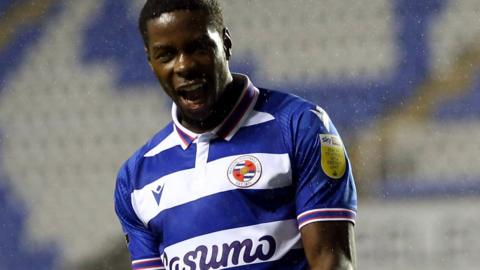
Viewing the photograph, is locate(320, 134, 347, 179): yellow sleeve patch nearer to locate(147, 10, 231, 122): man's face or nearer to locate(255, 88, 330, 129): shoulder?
locate(255, 88, 330, 129): shoulder

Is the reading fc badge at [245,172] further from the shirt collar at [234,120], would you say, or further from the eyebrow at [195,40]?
the eyebrow at [195,40]

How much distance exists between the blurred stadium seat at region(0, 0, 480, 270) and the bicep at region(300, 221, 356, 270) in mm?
1402

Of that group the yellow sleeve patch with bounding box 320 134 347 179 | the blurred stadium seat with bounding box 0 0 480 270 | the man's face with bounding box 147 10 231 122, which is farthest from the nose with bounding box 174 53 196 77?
the blurred stadium seat with bounding box 0 0 480 270

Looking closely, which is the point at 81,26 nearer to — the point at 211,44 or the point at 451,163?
the point at 451,163

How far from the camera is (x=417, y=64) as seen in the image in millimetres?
2984

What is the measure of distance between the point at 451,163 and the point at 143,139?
1004 millimetres

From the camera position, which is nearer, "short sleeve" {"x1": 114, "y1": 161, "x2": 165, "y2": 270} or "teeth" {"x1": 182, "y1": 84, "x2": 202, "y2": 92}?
"teeth" {"x1": 182, "y1": 84, "x2": 202, "y2": 92}

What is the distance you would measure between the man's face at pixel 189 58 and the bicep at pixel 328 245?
0.93ft

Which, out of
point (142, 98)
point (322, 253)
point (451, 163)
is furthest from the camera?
point (142, 98)

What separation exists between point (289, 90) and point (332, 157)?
1.48 meters

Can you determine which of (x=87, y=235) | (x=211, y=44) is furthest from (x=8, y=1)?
(x=211, y=44)

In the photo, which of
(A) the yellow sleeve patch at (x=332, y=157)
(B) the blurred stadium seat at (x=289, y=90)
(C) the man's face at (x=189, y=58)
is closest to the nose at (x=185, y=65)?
(C) the man's face at (x=189, y=58)

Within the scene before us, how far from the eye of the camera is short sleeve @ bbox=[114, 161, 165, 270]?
69.7 inches

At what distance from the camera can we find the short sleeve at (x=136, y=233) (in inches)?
69.7
